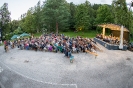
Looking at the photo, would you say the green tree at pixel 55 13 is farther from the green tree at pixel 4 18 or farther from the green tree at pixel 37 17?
the green tree at pixel 4 18

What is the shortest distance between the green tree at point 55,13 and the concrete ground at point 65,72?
25103 mm

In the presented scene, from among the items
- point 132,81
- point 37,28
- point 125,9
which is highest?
point 125,9

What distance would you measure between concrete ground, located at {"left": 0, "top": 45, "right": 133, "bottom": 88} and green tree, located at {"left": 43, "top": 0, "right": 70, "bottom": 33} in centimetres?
2510

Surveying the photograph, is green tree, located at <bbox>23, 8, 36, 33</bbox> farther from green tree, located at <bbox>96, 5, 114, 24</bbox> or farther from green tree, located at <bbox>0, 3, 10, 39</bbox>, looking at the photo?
green tree, located at <bbox>96, 5, 114, 24</bbox>

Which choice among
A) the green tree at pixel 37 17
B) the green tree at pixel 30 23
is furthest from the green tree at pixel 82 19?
the green tree at pixel 30 23

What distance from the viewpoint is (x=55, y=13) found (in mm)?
41562

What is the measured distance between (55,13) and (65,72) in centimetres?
2963

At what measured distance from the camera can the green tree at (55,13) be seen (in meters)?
41.9

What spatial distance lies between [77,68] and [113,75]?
10.6ft

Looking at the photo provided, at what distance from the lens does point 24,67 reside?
15.3 m

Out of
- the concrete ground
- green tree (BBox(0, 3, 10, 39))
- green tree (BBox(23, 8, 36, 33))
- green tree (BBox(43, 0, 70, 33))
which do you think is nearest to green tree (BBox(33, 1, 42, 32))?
green tree (BBox(23, 8, 36, 33))

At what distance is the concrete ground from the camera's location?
12016mm

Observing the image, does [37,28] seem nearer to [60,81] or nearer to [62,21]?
[62,21]

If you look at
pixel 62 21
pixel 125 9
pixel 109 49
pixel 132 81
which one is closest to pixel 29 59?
pixel 132 81
